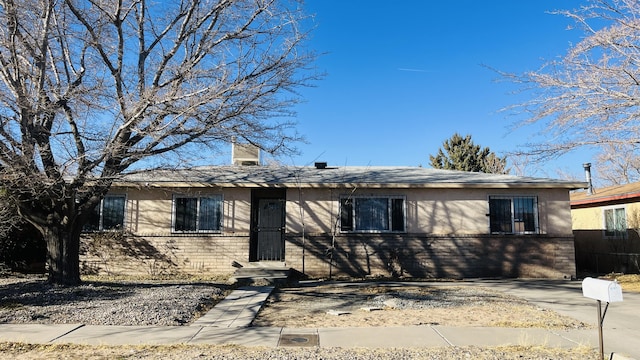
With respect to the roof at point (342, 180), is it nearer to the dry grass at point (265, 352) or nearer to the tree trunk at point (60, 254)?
the tree trunk at point (60, 254)

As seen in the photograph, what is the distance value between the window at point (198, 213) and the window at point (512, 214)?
8349 mm

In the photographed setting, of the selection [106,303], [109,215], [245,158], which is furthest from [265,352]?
[245,158]

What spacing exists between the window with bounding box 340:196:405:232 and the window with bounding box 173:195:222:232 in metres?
3.84

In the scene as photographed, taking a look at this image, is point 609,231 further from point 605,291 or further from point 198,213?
point 198,213

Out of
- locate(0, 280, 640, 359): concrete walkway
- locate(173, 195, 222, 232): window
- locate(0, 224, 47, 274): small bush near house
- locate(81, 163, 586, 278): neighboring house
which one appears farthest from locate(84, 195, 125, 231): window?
locate(0, 280, 640, 359): concrete walkway

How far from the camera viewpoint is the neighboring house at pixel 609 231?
1506 centimetres

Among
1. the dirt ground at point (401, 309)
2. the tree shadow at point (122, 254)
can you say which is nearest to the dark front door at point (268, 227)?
the tree shadow at point (122, 254)

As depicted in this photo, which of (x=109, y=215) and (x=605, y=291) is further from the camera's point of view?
(x=109, y=215)

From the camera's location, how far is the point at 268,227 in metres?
14.2

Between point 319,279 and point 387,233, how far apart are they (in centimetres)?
245

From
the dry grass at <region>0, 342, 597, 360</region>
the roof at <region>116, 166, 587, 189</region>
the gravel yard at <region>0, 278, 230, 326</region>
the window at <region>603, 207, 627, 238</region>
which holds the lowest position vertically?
the dry grass at <region>0, 342, 597, 360</region>

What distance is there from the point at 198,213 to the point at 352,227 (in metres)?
4.74

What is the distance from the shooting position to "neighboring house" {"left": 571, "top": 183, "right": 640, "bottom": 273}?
15062mm

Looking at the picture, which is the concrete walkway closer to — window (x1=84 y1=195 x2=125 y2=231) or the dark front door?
the dark front door
